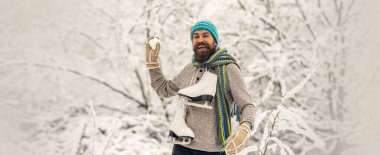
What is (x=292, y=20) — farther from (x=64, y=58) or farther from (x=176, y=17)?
(x=64, y=58)

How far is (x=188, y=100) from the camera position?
2.26m

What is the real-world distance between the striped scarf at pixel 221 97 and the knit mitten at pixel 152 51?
30cm

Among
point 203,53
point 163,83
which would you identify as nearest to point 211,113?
point 203,53

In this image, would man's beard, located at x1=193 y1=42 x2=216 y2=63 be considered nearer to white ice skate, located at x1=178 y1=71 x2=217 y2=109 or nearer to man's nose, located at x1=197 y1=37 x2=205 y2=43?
man's nose, located at x1=197 y1=37 x2=205 y2=43

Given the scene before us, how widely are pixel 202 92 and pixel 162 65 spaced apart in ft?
17.4

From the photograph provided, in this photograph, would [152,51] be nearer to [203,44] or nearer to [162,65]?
[203,44]

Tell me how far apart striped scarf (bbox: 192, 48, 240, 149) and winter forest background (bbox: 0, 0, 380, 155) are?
279cm

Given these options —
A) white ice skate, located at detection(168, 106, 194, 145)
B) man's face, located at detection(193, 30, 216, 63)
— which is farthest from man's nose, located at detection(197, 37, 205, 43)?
white ice skate, located at detection(168, 106, 194, 145)

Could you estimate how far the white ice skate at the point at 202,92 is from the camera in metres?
2.16

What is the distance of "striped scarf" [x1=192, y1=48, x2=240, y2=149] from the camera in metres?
2.17

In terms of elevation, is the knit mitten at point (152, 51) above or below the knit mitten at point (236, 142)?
above

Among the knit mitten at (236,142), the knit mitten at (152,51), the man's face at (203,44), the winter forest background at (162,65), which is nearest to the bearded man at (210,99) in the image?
the man's face at (203,44)

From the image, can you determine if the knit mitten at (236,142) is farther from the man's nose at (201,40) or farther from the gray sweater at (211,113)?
the man's nose at (201,40)

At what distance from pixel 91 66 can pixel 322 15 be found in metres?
4.78
